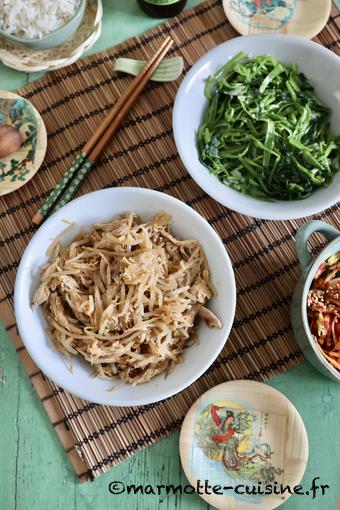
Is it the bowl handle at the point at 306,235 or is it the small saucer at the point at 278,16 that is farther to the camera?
the small saucer at the point at 278,16

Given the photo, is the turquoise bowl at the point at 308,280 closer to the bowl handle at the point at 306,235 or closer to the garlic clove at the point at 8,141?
the bowl handle at the point at 306,235

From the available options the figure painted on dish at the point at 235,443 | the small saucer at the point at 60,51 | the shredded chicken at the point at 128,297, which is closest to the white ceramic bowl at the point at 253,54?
the shredded chicken at the point at 128,297

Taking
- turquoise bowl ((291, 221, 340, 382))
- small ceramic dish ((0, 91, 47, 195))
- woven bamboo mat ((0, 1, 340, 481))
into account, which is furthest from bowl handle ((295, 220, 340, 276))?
small ceramic dish ((0, 91, 47, 195))

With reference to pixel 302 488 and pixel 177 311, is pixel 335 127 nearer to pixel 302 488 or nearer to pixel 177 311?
pixel 177 311

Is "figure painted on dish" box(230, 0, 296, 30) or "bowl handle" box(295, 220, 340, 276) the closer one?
"bowl handle" box(295, 220, 340, 276)

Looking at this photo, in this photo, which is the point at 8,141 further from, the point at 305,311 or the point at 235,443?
the point at 235,443

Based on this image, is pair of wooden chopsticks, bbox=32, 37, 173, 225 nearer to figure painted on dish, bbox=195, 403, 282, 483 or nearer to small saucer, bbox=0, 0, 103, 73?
small saucer, bbox=0, 0, 103, 73
